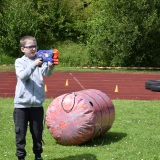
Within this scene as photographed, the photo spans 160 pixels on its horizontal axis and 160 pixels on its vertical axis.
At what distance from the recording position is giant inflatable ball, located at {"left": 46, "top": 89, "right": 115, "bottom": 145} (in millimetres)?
7406

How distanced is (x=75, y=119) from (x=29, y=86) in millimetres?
1694

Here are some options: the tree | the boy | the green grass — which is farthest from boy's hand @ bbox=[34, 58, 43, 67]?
the tree

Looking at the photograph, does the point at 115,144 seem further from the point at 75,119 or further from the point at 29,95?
the point at 29,95

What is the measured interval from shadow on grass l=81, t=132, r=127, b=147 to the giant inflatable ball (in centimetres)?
20

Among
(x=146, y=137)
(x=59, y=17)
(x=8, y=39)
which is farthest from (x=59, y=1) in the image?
(x=146, y=137)

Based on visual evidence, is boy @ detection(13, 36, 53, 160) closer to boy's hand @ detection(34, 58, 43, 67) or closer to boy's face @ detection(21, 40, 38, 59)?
boy's face @ detection(21, 40, 38, 59)

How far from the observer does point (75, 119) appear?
7426mm

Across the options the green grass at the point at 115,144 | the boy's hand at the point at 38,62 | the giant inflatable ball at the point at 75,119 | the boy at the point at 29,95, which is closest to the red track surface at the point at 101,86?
the green grass at the point at 115,144

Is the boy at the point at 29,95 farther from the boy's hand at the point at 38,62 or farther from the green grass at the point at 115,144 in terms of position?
the green grass at the point at 115,144

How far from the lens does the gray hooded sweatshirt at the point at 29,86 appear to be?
5.92 m

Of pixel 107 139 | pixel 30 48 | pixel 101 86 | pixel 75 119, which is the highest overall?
pixel 30 48

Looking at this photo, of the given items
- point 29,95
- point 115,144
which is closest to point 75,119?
point 115,144

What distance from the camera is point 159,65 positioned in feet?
102

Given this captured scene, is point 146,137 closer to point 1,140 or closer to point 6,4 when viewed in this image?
point 1,140
